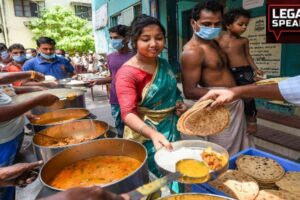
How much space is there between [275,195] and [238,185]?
0.19m

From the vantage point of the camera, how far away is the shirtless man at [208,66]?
2156 mm

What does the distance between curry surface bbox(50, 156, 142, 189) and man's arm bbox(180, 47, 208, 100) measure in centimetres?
102

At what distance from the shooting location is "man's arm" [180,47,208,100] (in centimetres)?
214

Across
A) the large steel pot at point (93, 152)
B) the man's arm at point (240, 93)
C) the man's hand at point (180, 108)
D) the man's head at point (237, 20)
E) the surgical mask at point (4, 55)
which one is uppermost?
the man's head at point (237, 20)

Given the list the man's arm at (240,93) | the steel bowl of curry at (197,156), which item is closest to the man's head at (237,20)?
the man's arm at (240,93)

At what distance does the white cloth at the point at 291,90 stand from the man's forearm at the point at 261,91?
0.03m

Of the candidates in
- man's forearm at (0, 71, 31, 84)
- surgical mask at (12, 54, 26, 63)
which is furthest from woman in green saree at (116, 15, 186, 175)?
surgical mask at (12, 54, 26, 63)

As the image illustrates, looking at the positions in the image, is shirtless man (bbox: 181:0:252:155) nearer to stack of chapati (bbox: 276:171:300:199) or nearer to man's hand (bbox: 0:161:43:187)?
stack of chapati (bbox: 276:171:300:199)

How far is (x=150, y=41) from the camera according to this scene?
172 centimetres

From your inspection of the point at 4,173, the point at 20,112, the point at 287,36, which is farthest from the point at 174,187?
the point at 287,36

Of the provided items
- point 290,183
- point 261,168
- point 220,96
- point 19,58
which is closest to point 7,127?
point 220,96

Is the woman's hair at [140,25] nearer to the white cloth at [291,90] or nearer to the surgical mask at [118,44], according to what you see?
the white cloth at [291,90]

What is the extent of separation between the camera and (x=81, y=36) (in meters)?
20.4

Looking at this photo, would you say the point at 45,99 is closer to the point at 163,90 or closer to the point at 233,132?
the point at 163,90
